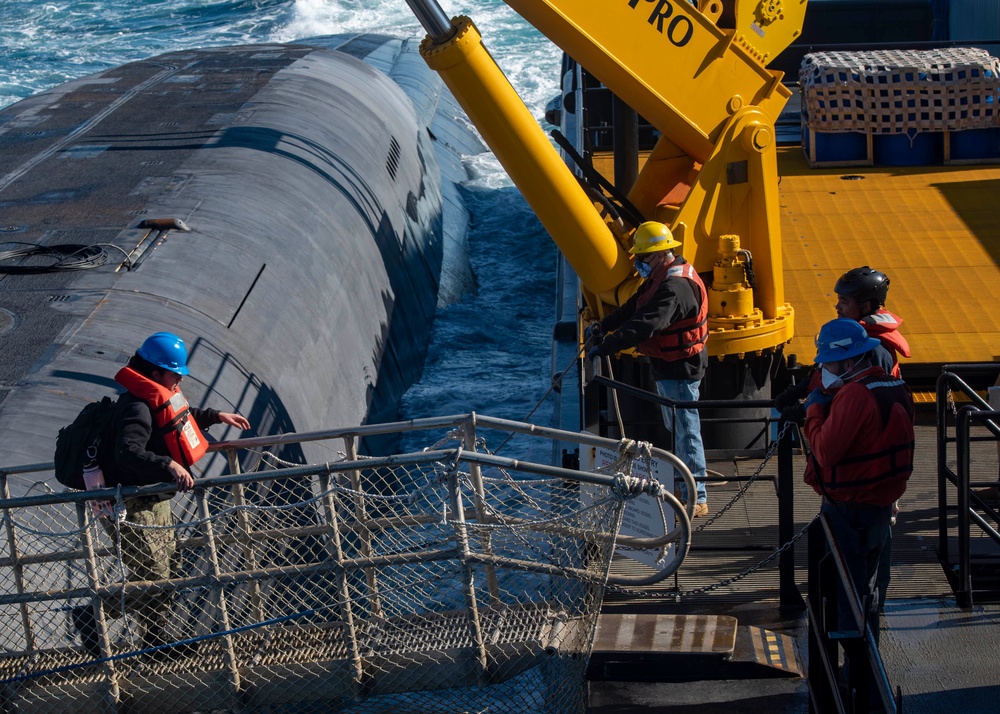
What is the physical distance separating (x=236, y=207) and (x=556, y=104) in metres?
11.0

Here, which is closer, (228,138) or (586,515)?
(586,515)

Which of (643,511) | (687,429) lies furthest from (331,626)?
(687,429)

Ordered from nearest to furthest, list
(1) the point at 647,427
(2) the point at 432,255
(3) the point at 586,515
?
1. (3) the point at 586,515
2. (1) the point at 647,427
3. (2) the point at 432,255

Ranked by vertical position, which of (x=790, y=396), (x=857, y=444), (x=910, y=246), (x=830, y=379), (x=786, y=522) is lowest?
(x=910, y=246)

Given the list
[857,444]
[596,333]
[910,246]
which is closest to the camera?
[857,444]

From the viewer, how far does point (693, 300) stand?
816 centimetres

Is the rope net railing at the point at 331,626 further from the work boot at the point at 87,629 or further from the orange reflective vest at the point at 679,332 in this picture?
the orange reflective vest at the point at 679,332

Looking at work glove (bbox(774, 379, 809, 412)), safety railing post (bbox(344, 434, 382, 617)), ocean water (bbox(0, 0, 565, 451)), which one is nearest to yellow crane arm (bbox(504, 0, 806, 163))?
work glove (bbox(774, 379, 809, 412))

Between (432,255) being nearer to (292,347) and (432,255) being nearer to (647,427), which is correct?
(292,347)

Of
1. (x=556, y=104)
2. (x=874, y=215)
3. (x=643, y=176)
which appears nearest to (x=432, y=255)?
(x=556, y=104)

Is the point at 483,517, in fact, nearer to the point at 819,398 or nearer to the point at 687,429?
the point at 819,398

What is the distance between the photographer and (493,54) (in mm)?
36531

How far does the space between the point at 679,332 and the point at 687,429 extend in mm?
728

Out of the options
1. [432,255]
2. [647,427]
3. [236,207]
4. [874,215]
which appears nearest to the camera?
[647,427]
